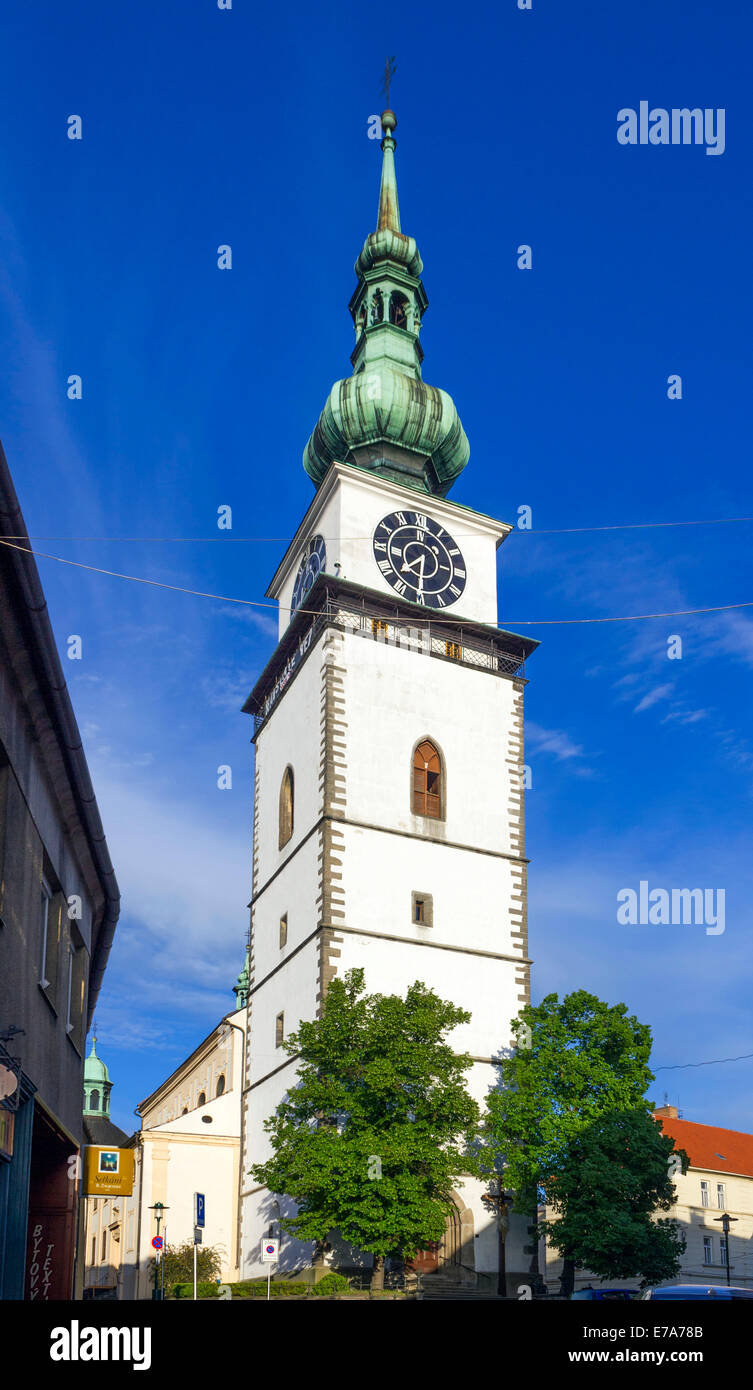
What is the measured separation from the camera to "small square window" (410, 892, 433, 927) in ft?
131

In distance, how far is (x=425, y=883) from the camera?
40.6 m

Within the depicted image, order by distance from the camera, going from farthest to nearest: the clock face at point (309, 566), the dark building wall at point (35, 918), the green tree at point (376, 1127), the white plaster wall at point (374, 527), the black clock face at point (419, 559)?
the clock face at point (309, 566)
the black clock face at point (419, 559)
the white plaster wall at point (374, 527)
the green tree at point (376, 1127)
the dark building wall at point (35, 918)

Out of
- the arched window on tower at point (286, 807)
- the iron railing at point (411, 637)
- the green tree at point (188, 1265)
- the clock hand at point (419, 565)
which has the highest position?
the clock hand at point (419, 565)

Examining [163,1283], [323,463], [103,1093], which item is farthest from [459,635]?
[103,1093]

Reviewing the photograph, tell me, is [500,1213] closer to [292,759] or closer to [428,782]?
[428,782]

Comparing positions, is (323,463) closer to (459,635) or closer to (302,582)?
(302,582)

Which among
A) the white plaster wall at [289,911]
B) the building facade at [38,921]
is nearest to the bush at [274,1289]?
the white plaster wall at [289,911]

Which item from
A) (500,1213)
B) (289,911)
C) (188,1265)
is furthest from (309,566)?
(188,1265)

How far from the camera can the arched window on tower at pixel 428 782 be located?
4197 centimetres

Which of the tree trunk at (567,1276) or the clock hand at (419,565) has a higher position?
the clock hand at (419,565)

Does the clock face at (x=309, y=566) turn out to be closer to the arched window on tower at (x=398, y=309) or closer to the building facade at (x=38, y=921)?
the arched window on tower at (x=398, y=309)

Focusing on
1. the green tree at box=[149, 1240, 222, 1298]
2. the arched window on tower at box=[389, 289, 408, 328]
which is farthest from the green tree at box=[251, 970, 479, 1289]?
the arched window on tower at box=[389, 289, 408, 328]

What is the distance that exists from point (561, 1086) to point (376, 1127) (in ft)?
18.4

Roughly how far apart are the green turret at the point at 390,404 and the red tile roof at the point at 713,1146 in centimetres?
2977
